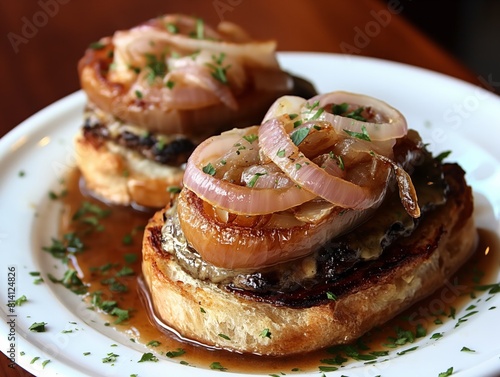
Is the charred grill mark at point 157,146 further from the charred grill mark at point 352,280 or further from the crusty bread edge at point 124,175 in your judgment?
the charred grill mark at point 352,280

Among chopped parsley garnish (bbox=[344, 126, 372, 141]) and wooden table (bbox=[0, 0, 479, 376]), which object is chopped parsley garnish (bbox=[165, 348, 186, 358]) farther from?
wooden table (bbox=[0, 0, 479, 376])

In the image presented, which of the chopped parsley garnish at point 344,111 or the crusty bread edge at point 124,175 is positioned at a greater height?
the chopped parsley garnish at point 344,111

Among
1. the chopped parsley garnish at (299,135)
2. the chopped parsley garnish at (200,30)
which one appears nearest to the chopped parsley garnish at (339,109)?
the chopped parsley garnish at (299,135)

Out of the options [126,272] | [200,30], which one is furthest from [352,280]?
[200,30]

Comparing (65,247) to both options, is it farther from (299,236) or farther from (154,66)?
(299,236)

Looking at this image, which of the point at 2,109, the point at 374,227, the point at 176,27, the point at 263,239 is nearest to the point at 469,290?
the point at 374,227

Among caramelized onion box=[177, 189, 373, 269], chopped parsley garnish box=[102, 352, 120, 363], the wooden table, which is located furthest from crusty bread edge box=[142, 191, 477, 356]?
the wooden table

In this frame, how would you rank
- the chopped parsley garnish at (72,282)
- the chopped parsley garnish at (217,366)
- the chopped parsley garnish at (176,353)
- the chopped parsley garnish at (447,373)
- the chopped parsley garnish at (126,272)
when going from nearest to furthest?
the chopped parsley garnish at (447,373)
the chopped parsley garnish at (217,366)
the chopped parsley garnish at (176,353)
the chopped parsley garnish at (72,282)
the chopped parsley garnish at (126,272)
